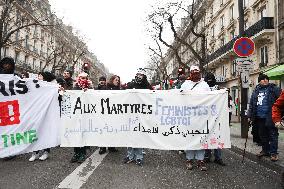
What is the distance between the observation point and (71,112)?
7055 mm

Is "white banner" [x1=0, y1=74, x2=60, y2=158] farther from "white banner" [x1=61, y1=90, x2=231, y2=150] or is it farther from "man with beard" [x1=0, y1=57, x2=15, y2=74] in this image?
"man with beard" [x1=0, y1=57, x2=15, y2=74]

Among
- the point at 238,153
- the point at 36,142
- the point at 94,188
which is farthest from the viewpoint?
the point at 238,153

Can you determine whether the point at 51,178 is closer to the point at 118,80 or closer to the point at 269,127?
the point at 118,80

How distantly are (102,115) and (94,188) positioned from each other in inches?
101

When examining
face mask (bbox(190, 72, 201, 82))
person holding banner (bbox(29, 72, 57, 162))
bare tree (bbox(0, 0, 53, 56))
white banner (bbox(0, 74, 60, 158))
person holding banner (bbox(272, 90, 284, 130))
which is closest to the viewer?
person holding banner (bbox(272, 90, 284, 130))

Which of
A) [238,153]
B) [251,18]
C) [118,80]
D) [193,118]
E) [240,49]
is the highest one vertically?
[251,18]

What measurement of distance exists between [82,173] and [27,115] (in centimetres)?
193

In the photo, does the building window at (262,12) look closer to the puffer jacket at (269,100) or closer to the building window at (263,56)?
the building window at (263,56)

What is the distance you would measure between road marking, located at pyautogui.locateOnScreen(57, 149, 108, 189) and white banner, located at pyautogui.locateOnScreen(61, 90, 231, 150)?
0.40m

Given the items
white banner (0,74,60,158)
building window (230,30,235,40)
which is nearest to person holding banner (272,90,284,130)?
white banner (0,74,60,158)

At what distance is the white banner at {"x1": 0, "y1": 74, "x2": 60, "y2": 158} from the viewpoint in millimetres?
6453

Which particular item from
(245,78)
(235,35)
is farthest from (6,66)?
(235,35)

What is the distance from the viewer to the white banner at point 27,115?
6453mm

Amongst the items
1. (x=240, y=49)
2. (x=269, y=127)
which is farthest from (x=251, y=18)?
(x=269, y=127)
